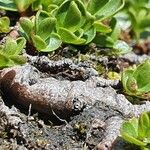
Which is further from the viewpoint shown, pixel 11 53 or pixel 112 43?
pixel 112 43

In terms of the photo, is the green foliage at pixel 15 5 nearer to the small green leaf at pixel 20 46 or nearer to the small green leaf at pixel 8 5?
the small green leaf at pixel 8 5

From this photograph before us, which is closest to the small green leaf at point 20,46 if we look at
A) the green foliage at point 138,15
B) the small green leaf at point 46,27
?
the small green leaf at point 46,27

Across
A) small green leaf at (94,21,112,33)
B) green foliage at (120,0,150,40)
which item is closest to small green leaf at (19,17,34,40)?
small green leaf at (94,21,112,33)

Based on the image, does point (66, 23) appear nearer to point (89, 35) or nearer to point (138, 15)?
point (89, 35)

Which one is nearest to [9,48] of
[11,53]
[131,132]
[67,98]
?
[11,53]

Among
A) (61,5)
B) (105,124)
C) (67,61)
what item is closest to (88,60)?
(67,61)

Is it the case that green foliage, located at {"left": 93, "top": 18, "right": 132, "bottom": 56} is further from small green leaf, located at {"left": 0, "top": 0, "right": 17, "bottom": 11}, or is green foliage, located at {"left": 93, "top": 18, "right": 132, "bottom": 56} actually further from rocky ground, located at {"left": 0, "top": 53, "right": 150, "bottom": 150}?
small green leaf, located at {"left": 0, "top": 0, "right": 17, "bottom": 11}
